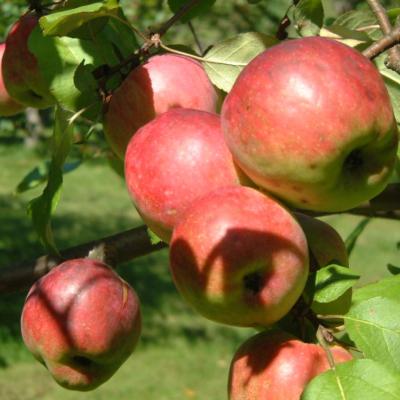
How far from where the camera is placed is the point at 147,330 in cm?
497

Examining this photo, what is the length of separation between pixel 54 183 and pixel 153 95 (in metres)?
0.19

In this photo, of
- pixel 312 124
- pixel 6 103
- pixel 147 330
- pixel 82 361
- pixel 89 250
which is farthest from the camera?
pixel 147 330

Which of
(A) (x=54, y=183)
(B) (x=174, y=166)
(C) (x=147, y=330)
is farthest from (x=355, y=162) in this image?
(C) (x=147, y=330)

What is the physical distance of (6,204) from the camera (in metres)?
8.02

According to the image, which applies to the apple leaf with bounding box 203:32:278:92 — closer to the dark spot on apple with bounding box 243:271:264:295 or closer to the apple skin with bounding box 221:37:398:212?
the apple skin with bounding box 221:37:398:212

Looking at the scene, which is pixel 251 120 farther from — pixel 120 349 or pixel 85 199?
pixel 85 199

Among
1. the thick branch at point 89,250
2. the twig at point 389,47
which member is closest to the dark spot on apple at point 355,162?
the twig at point 389,47

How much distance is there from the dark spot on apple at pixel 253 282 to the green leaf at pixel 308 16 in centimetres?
41

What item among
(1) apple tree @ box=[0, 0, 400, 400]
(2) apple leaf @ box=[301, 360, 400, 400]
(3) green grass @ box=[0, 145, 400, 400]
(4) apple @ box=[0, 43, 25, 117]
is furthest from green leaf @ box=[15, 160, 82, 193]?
(3) green grass @ box=[0, 145, 400, 400]

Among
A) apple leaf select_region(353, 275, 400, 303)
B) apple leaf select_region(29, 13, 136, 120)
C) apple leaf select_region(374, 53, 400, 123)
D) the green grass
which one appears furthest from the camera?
the green grass

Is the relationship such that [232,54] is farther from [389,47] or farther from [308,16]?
[389,47]

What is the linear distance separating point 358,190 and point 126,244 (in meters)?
0.54

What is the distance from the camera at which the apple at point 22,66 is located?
1.26 meters

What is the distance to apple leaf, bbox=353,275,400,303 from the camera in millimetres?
940
